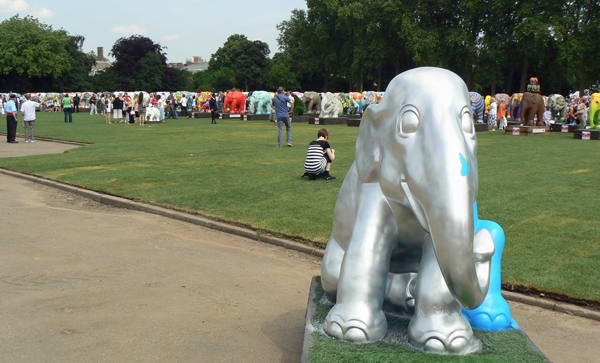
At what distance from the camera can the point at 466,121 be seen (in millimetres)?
2988

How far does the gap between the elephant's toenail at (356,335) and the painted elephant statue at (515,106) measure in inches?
1397

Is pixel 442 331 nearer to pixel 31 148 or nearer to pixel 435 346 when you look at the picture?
pixel 435 346

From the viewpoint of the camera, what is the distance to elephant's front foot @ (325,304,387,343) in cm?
317

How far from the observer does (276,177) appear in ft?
39.4

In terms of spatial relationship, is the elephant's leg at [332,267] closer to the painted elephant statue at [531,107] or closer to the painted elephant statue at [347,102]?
the painted elephant statue at [531,107]

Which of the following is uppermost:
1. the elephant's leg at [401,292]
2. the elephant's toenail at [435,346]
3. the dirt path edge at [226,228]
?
the elephant's leg at [401,292]

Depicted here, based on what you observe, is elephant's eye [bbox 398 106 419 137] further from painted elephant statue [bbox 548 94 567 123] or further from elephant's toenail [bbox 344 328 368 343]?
painted elephant statue [bbox 548 94 567 123]

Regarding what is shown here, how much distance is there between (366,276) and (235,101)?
1631 inches

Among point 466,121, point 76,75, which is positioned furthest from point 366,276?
point 76,75

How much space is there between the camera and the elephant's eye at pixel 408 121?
116 inches

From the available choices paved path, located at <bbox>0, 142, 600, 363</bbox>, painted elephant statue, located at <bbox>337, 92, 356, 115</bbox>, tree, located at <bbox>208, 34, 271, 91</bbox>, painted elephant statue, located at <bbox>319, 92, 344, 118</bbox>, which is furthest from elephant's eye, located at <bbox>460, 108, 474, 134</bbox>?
tree, located at <bbox>208, 34, 271, 91</bbox>

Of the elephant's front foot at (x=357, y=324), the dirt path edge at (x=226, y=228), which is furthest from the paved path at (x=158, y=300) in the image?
the elephant's front foot at (x=357, y=324)

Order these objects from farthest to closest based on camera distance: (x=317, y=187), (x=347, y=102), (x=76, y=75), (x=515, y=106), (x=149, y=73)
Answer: (x=76, y=75), (x=149, y=73), (x=347, y=102), (x=515, y=106), (x=317, y=187)

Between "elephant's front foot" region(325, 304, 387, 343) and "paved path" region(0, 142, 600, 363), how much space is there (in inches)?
38.9
